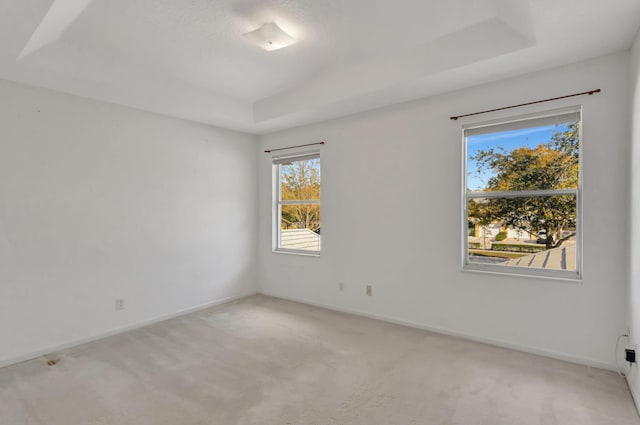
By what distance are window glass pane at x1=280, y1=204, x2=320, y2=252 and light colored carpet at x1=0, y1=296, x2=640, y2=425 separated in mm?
1460

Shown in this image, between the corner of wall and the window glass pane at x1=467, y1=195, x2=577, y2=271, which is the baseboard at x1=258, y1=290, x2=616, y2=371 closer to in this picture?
the corner of wall

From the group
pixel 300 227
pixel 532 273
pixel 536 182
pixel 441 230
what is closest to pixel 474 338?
pixel 532 273

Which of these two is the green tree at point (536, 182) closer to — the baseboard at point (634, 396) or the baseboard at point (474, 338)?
the baseboard at point (474, 338)

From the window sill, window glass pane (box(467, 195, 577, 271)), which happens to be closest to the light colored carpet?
the window sill

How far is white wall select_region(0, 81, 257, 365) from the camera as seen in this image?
2928 millimetres

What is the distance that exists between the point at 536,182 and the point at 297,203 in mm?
2899

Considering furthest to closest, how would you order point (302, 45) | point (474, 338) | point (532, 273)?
point (474, 338) → point (532, 273) → point (302, 45)

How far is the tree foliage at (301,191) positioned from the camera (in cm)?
460

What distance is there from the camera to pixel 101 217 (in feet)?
11.3

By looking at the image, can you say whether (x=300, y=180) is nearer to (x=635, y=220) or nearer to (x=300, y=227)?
(x=300, y=227)

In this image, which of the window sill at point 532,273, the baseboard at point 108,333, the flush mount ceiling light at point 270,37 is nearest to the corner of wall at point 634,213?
the window sill at point 532,273

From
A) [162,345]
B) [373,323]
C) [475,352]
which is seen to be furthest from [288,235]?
[475,352]

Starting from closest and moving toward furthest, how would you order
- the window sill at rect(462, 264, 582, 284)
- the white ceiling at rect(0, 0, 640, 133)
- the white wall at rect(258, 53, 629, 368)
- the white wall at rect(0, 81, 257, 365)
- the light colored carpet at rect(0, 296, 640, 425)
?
the light colored carpet at rect(0, 296, 640, 425), the white ceiling at rect(0, 0, 640, 133), the white wall at rect(258, 53, 629, 368), the window sill at rect(462, 264, 582, 284), the white wall at rect(0, 81, 257, 365)

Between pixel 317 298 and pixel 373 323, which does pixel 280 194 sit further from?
pixel 373 323
